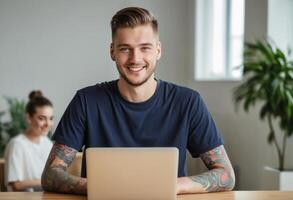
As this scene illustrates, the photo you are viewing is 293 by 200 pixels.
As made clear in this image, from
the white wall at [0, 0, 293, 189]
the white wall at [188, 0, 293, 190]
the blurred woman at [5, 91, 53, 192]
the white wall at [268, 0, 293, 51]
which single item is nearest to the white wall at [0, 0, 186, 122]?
the white wall at [0, 0, 293, 189]

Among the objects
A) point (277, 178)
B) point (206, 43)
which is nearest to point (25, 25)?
point (206, 43)

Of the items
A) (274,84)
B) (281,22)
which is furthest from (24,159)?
(281,22)

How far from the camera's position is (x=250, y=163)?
22.1 ft

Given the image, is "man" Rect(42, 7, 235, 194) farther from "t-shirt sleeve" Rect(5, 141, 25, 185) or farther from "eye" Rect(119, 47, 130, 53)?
"t-shirt sleeve" Rect(5, 141, 25, 185)

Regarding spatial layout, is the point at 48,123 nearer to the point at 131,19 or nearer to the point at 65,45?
the point at 131,19

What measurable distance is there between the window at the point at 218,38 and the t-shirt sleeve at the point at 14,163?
11.7ft

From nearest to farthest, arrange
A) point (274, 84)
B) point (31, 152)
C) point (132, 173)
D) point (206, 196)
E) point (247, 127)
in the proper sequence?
1. point (132, 173)
2. point (206, 196)
3. point (31, 152)
4. point (274, 84)
5. point (247, 127)

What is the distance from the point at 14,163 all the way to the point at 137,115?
6.15 ft

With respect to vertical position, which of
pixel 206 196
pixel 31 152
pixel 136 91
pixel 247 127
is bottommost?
pixel 247 127

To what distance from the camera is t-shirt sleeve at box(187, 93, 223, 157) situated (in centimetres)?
244

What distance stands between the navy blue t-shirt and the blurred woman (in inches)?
66.8

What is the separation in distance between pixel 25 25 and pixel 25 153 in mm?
4552

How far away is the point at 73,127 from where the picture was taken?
2408 mm

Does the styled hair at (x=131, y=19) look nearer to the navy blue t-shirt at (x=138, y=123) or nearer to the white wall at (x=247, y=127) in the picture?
the navy blue t-shirt at (x=138, y=123)
